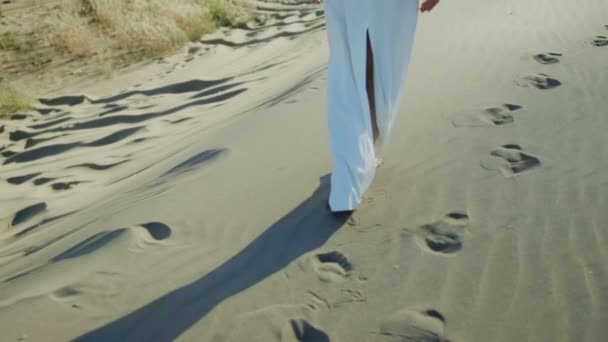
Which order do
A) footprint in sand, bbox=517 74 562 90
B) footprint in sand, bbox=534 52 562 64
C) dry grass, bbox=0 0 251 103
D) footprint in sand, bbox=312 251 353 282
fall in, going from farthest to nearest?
1. dry grass, bbox=0 0 251 103
2. footprint in sand, bbox=534 52 562 64
3. footprint in sand, bbox=517 74 562 90
4. footprint in sand, bbox=312 251 353 282

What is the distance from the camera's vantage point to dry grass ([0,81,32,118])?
6.04m

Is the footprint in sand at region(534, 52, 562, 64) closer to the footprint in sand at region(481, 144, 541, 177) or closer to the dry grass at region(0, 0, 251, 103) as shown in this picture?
the footprint in sand at region(481, 144, 541, 177)

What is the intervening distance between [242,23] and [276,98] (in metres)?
3.32

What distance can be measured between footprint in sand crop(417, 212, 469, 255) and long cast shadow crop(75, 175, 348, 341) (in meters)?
0.42

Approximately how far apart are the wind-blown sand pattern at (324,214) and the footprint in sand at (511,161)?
0.5 inches

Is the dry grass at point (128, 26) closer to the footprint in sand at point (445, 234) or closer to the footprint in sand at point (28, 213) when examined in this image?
the footprint in sand at point (28, 213)

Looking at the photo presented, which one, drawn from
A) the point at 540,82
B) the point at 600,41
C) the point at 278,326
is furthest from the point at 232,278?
the point at 600,41

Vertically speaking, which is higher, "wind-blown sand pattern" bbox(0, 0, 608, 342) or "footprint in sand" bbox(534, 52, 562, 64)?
"footprint in sand" bbox(534, 52, 562, 64)

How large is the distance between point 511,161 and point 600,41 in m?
2.26

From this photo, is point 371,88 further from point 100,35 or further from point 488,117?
point 100,35

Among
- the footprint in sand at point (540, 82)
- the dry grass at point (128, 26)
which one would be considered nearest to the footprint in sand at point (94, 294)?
the footprint in sand at point (540, 82)

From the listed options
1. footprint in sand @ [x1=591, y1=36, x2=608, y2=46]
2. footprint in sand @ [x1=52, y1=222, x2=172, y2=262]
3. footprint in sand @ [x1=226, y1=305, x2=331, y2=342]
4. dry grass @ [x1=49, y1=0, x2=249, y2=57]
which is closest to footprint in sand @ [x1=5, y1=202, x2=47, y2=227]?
footprint in sand @ [x1=52, y1=222, x2=172, y2=262]

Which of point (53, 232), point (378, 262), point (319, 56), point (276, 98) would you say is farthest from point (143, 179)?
point (319, 56)

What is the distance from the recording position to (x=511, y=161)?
3.25 m
